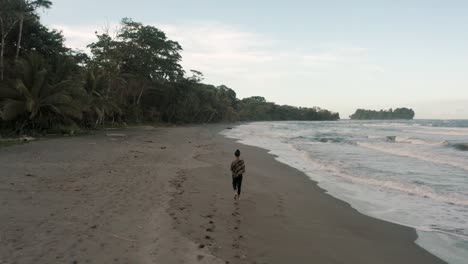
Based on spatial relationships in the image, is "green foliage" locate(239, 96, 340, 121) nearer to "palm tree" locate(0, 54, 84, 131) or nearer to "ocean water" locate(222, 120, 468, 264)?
"palm tree" locate(0, 54, 84, 131)

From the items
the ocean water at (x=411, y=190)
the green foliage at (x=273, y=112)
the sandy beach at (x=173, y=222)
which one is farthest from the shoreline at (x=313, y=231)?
the green foliage at (x=273, y=112)

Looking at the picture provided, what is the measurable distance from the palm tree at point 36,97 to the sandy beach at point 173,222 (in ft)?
36.7

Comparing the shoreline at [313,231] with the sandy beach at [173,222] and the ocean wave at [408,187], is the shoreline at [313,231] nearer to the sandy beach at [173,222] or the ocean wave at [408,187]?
the sandy beach at [173,222]

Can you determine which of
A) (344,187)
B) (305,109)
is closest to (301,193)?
(344,187)

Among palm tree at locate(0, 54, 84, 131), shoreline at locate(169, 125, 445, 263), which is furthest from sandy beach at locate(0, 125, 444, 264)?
palm tree at locate(0, 54, 84, 131)

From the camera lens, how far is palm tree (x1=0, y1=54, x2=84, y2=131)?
21688 millimetres

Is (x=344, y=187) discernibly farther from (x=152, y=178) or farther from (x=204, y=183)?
(x=152, y=178)

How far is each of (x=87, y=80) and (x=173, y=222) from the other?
28.4 metres

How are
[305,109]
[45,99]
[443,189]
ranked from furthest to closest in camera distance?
1. [305,109]
2. [45,99]
3. [443,189]

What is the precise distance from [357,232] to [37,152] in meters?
13.8

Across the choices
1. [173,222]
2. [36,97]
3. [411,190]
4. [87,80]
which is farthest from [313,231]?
[87,80]

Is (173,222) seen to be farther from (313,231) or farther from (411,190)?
(411,190)

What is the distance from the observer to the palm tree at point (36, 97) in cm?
2169

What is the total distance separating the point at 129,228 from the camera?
20.8 ft
